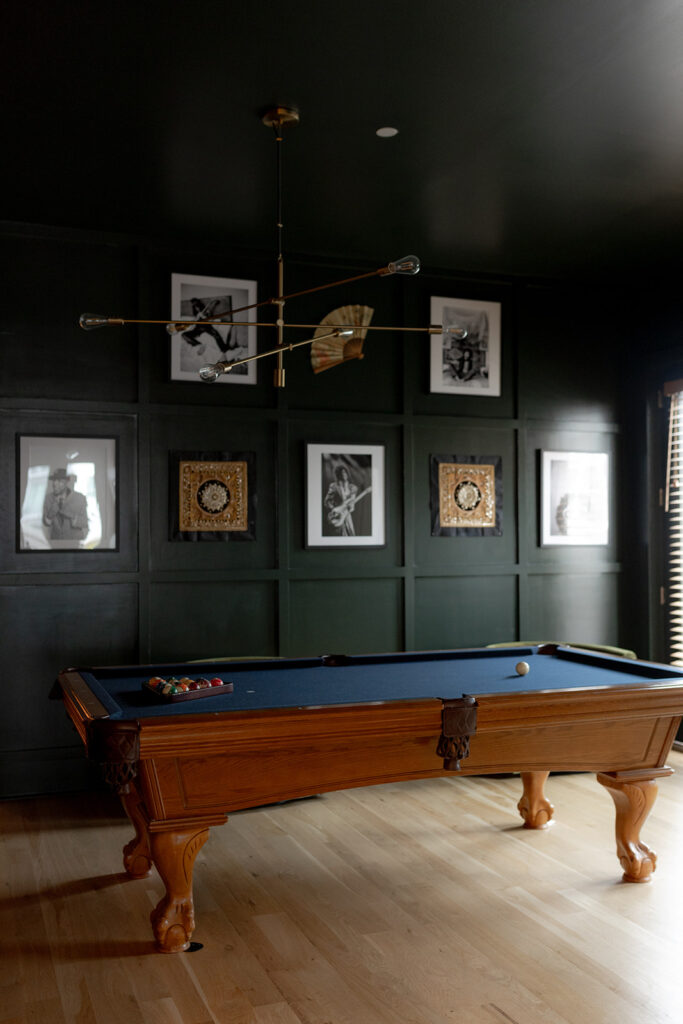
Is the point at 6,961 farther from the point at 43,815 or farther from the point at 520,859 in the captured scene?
the point at 520,859

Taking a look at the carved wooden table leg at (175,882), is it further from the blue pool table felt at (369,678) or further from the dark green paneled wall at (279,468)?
the dark green paneled wall at (279,468)

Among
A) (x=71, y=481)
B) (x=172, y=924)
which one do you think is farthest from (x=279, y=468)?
(x=172, y=924)

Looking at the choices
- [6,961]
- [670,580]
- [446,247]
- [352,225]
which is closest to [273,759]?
[6,961]

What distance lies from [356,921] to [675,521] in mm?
3649

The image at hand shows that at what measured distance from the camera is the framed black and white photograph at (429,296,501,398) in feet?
18.2

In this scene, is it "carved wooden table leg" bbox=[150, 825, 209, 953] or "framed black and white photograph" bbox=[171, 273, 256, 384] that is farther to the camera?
"framed black and white photograph" bbox=[171, 273, 256, 384]

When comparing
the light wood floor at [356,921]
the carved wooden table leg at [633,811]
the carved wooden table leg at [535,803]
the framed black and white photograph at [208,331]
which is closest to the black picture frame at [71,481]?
the framed black and white photograph at [208,331]

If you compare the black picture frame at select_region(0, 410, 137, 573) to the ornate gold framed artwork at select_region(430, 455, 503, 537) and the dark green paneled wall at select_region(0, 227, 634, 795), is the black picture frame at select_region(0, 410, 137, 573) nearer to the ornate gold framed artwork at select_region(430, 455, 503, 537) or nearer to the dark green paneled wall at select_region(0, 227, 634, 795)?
the dark green paneled wall at select_region(0, 227, 634, 795)

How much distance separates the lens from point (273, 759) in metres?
2.90

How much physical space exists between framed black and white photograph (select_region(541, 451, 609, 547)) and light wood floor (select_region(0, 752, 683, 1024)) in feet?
6.22

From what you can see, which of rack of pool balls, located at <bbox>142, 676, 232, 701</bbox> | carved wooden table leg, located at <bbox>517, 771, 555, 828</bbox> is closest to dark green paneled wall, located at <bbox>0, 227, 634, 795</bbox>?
carved wooden table leg, located at <bbox>517, 771, 555, 828</bbox>

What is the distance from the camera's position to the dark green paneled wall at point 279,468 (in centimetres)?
472

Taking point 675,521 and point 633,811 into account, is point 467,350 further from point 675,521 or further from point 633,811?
point 633,811

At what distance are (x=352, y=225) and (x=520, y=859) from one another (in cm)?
325
